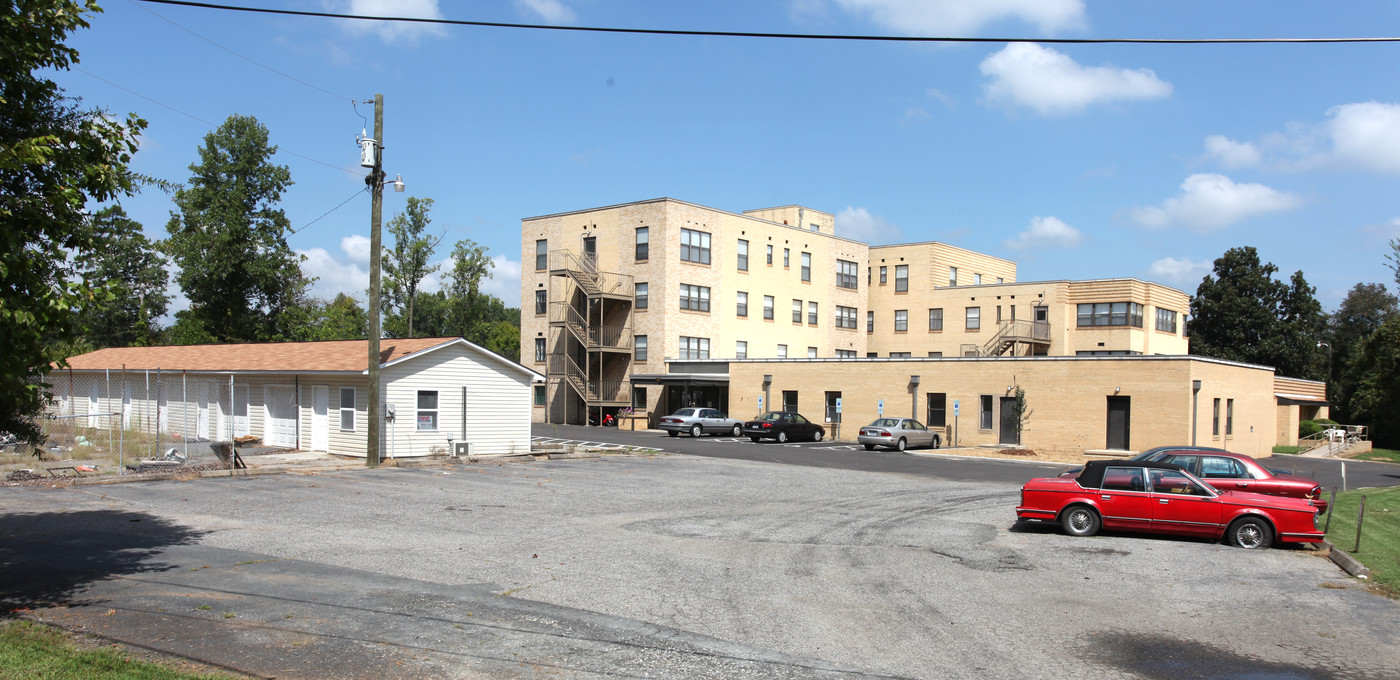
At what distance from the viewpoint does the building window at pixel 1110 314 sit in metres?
58.8

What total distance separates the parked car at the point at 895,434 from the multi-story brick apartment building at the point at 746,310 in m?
6.13

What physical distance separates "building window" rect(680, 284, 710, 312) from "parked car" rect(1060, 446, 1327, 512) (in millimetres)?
38420

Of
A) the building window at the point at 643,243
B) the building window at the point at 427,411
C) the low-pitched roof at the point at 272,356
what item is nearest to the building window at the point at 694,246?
the building window at the point at 643,243

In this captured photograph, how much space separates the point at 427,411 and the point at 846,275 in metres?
42.4

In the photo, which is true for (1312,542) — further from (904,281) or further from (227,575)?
(904,281)

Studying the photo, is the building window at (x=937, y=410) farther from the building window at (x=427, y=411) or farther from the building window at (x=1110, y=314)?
the building window at (x=427, y=411)

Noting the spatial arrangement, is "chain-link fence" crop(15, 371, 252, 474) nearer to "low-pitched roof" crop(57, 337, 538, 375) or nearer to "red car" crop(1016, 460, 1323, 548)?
"low-pitched roof" crop(57, 337, 538, 375)

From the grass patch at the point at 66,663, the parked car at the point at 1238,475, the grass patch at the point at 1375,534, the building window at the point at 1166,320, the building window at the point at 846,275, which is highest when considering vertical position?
the building window at the point at 846,275

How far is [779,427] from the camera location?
4353cm

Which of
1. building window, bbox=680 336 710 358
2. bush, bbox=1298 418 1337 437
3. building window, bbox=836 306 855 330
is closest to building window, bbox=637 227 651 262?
building window, bbox=680 336 710 358

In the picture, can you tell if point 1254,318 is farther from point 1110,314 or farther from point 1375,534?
point 1375,534

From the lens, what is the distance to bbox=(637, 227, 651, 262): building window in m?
54.3

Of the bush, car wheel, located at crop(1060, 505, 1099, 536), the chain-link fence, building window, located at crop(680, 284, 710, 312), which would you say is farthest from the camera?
the bush

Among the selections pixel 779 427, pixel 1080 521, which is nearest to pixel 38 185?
pixel 1080 521
